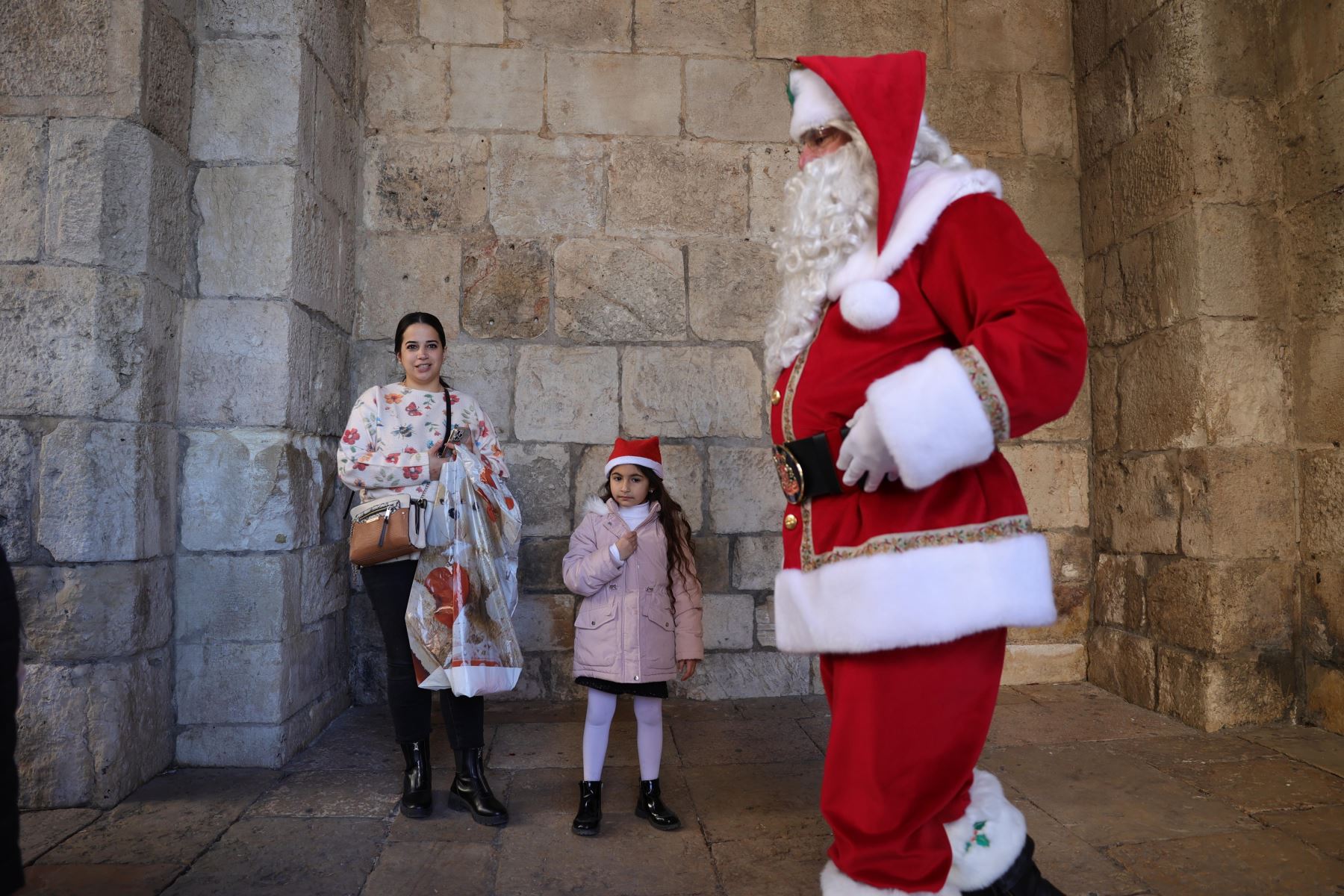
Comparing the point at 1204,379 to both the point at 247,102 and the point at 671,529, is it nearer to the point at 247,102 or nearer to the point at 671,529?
the point at 671,529

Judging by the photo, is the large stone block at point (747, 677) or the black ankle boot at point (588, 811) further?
the large stone block at point (747, 677)

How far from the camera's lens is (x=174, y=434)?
10.1ft

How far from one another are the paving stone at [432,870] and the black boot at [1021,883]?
1.25 meters

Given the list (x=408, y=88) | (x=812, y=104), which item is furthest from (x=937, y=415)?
(x=408, y=88)

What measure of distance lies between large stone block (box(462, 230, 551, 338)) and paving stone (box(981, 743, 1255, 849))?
2.68m

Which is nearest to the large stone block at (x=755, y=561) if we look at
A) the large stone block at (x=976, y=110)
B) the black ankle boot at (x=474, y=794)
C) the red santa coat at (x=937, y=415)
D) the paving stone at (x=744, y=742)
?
the paving stone at (x=744, y=742)

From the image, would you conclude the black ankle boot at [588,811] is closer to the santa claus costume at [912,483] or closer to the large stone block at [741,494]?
the santa claus costume at [912,483]

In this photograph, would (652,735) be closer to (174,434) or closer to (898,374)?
(898,374)

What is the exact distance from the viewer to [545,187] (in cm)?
404

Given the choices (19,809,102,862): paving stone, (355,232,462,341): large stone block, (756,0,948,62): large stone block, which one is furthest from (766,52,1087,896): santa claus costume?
(756,0,948,62): large stone block

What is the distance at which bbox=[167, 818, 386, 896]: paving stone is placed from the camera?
2133mm

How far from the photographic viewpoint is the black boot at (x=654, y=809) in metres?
2.50

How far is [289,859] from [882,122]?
2.34 metres

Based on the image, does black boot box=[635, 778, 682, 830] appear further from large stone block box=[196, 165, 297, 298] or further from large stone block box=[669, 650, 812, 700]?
large stone block box=[196, 165, 297, 298]
